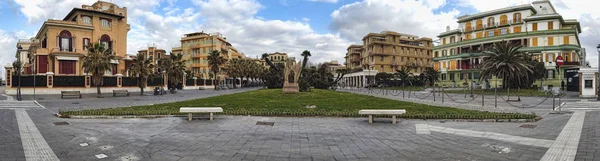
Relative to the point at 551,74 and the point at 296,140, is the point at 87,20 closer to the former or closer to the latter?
the point at 296,140

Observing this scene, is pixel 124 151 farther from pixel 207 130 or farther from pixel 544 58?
pixel 544 58

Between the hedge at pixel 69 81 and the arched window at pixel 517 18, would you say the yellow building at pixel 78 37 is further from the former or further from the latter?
the arched window at pixel 517 18

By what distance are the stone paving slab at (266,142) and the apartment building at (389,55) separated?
7486 cm

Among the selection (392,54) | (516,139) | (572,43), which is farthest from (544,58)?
(516,139)

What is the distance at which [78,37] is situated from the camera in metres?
49.3

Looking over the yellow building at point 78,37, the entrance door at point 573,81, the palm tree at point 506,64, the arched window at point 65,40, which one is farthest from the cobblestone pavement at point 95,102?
the entrance door at point 573,81

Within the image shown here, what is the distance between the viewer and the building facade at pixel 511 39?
2234 inches

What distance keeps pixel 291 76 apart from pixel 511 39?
49.1 m

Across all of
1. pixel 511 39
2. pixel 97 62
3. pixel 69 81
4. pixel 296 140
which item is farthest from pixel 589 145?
pixel 511 39

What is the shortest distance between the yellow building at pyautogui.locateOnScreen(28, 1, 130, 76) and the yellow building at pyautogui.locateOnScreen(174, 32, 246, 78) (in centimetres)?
3462

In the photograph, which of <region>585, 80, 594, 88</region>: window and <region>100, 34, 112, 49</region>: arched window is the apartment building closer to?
<region>585, 80, 594, 88</region>: window

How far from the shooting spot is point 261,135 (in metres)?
9.52

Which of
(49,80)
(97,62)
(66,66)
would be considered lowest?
(49,80)

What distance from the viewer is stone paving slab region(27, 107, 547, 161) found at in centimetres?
703
